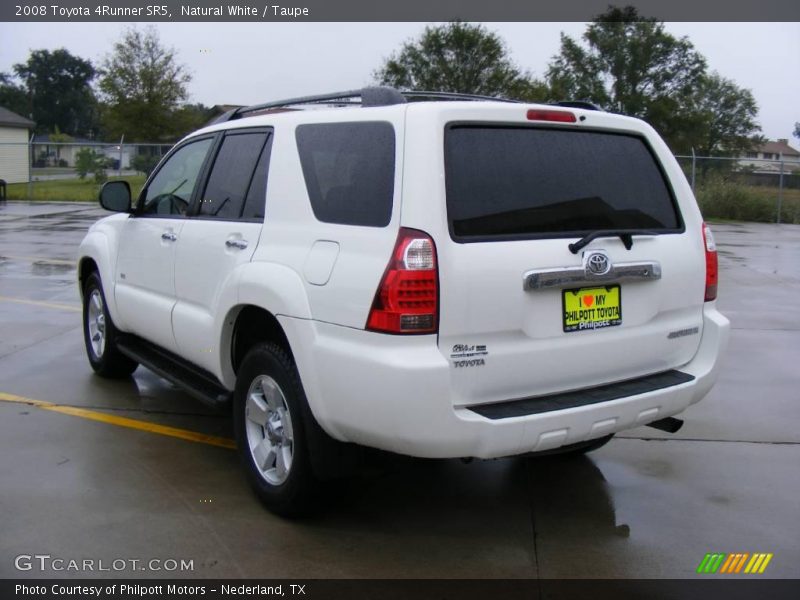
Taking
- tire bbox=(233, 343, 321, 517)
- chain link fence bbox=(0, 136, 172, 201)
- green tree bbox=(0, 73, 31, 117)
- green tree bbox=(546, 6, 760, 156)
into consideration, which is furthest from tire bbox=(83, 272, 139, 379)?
green tree bbox=(0, 73, 31, 117)

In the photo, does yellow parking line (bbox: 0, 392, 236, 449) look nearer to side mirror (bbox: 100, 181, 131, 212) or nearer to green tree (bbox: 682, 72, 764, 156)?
side mirror (bbox: 100, 181, 131, 212)

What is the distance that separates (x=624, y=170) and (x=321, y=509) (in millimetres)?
2159

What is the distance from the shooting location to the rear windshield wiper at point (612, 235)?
3.49 m

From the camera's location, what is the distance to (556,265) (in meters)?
3.43

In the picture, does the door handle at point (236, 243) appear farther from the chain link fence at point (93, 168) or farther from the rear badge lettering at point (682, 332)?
the chain link fence at point (93, 168)

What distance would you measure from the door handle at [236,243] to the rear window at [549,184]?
1.29 metres

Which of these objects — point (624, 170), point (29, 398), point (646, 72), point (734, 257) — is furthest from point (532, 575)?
point (646, 72)


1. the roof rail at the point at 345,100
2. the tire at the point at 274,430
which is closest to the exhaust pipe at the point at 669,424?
the tire at the point at 274,430

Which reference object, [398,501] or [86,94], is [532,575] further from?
[86,94]

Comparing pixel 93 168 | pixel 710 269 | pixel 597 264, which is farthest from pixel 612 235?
pixel 93 168

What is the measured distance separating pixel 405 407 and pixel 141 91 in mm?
40349

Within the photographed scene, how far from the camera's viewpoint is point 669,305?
3883mm

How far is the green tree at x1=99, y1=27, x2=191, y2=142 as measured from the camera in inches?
1547

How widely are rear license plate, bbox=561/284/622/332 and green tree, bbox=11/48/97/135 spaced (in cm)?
10180
